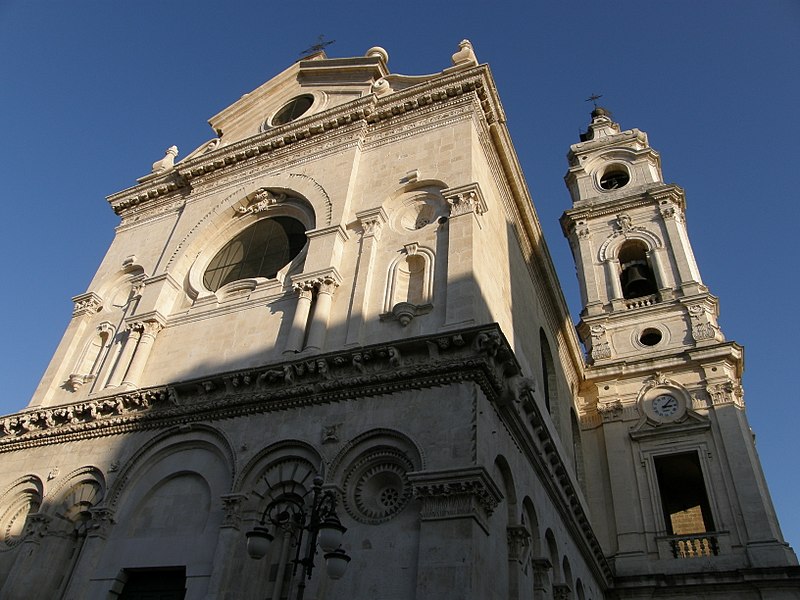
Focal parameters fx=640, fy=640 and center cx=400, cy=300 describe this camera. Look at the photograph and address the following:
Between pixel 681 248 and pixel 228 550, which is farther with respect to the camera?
pixel 681 248

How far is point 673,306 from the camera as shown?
24.1 m

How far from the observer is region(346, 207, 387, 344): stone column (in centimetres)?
1204

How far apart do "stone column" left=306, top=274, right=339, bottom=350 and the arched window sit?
1720cm

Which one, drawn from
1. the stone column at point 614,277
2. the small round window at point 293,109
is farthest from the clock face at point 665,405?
the small round window at point 293,109

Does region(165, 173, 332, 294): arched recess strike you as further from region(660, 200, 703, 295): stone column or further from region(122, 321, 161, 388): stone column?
region(660, 200, 703, 295): stone column

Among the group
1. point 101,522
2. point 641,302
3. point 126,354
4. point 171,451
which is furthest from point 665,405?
point 101,522

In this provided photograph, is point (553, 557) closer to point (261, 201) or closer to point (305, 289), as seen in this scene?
point (305, 289)

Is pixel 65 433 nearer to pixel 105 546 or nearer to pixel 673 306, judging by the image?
pixel 105 546

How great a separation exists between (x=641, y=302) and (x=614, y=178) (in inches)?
355

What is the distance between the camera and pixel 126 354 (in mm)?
14500

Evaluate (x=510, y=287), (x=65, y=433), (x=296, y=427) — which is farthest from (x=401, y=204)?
(x=65, y=433)

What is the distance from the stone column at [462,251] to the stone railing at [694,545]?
41.7 feet

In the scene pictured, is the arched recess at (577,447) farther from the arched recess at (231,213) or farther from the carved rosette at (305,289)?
the arched recess at (231,213)

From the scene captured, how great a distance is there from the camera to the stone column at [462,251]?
37.1 ft
